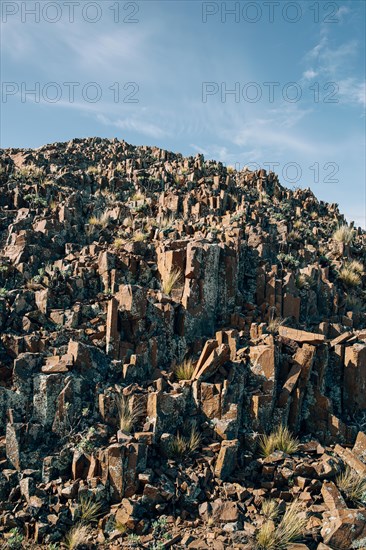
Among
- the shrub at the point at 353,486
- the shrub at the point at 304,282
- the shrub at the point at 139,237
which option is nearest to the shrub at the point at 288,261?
the shrub at the point at 304,282

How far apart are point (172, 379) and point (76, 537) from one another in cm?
392

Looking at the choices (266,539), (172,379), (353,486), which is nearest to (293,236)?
(172,379)

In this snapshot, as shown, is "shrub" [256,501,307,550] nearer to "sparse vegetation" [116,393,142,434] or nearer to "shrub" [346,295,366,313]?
"sparse vegetation" [116,393,142,434]

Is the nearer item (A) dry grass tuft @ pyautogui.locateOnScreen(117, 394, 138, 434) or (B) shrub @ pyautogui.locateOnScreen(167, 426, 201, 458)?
(B) shrub @ pyautogui.locateOnScreen(167, 426, 201, 458)

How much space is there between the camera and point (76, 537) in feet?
20.8

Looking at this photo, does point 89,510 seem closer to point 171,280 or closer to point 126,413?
point 126,413

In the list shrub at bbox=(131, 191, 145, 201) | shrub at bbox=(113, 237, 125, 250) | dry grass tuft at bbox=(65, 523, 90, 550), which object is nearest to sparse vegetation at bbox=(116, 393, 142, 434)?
dry grass tuft at bbox=(65, 523, 90, 550)

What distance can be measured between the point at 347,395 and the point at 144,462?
18.6 feet

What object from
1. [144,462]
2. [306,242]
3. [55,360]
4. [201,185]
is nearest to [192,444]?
[144,462]

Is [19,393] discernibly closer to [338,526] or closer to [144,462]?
[144,462]

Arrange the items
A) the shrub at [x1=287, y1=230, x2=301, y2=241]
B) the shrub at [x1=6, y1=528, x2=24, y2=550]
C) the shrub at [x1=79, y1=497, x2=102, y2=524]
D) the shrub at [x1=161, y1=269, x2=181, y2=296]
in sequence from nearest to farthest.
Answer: the shrub at [x1=6, y1=528, x2=24, y2=550], the shrub at [x1=79, y1=497, x2=102, y2=524], the shrub at [x1=161, y1=269, x2=181, y2=296], the shrub at [x1=287, y1=230, x2=301, y2=241]

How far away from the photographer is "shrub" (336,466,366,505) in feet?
24.2

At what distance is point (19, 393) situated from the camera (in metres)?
8.35

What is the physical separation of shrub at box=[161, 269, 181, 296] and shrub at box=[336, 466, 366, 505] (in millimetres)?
6260
